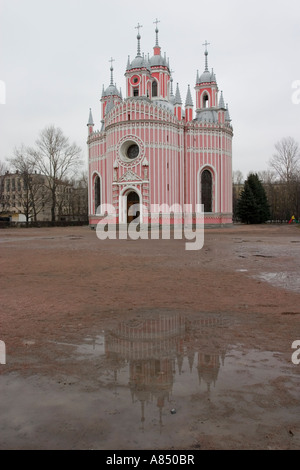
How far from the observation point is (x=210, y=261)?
1518cm

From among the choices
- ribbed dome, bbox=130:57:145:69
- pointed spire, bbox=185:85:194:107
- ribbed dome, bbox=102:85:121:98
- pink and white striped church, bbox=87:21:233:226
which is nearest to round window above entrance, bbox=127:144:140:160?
pink and white striped church, bbox=87:21:233:226

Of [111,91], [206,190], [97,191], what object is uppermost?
[111,91]

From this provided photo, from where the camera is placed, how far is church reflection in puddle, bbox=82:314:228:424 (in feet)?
14.1

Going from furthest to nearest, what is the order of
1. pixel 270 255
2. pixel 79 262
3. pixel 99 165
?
pixel 99 165
pixel 270 255
pixel 79 262

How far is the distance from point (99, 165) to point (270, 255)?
123 feet

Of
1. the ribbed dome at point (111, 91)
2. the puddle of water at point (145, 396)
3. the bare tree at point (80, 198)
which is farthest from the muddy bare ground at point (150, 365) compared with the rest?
the bare tree at point (80, 198)

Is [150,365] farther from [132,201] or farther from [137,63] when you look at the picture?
[137,63]

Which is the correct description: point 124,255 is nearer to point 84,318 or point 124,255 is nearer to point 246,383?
point 84,318

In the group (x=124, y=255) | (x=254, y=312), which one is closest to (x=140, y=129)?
(x=124, y=255)

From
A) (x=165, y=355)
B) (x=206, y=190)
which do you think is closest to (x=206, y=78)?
(x=206, y=190)

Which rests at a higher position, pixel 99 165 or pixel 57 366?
pixel 99 165

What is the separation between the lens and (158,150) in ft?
145

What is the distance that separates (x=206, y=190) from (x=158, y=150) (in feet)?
29.5

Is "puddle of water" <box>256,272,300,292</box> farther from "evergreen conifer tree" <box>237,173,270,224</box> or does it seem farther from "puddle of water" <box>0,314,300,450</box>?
"evergreen conifer tree" <box>237,173,270,224</box>
